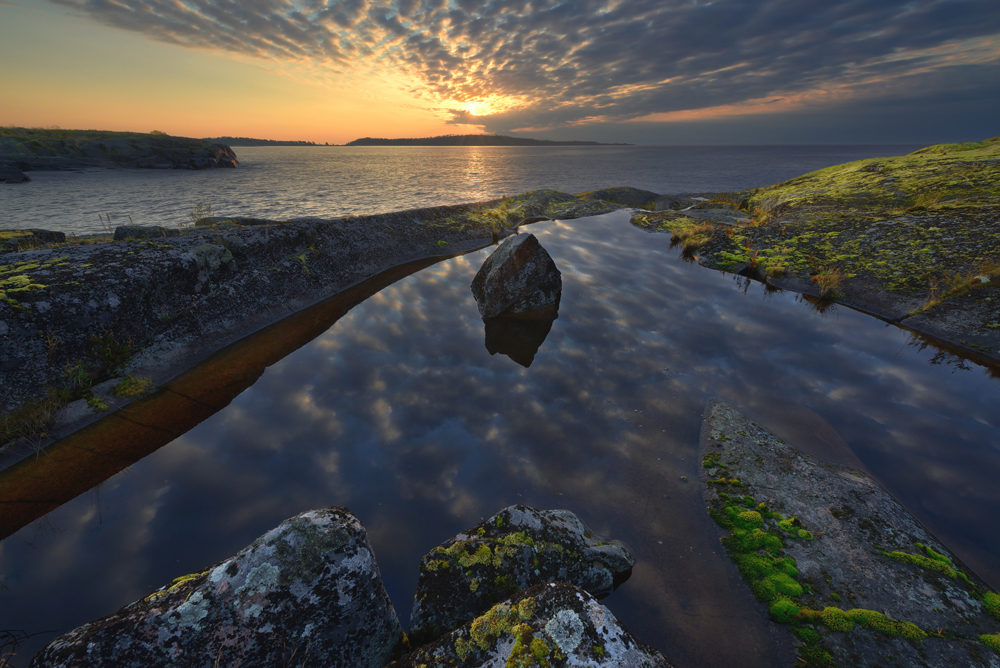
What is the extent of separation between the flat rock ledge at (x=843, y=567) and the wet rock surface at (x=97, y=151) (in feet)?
352

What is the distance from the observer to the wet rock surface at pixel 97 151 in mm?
66562

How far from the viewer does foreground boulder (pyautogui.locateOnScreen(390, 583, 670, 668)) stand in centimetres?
241

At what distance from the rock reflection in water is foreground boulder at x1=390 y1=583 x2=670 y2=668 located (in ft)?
20.6

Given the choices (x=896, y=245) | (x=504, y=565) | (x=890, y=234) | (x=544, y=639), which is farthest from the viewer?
(x=890, y=234)

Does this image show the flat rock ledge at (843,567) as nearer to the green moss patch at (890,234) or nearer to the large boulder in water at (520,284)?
the large boulder in water at (520,284)

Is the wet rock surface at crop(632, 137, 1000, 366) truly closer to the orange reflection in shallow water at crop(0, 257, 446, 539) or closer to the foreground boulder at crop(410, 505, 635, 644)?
the foreground boulder at crop(410, 505, 635, 644)

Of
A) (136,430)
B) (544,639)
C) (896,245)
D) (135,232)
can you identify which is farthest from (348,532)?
(896,245)

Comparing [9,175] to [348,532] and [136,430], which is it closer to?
[136,430]

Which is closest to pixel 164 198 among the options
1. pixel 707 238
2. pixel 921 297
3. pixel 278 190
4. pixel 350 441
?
pixel 278 190

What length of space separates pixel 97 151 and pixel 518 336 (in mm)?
117360

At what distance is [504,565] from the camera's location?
391 centimetres

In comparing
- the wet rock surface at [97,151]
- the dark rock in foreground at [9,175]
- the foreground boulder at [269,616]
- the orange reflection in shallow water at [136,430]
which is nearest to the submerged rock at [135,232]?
the orange reflection in shallow water at [136,430]

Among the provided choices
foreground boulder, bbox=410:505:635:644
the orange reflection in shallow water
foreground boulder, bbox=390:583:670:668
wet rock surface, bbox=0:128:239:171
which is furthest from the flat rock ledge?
wet rock surface, bbox=0:128:239:171

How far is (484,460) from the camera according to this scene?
6250 mm
